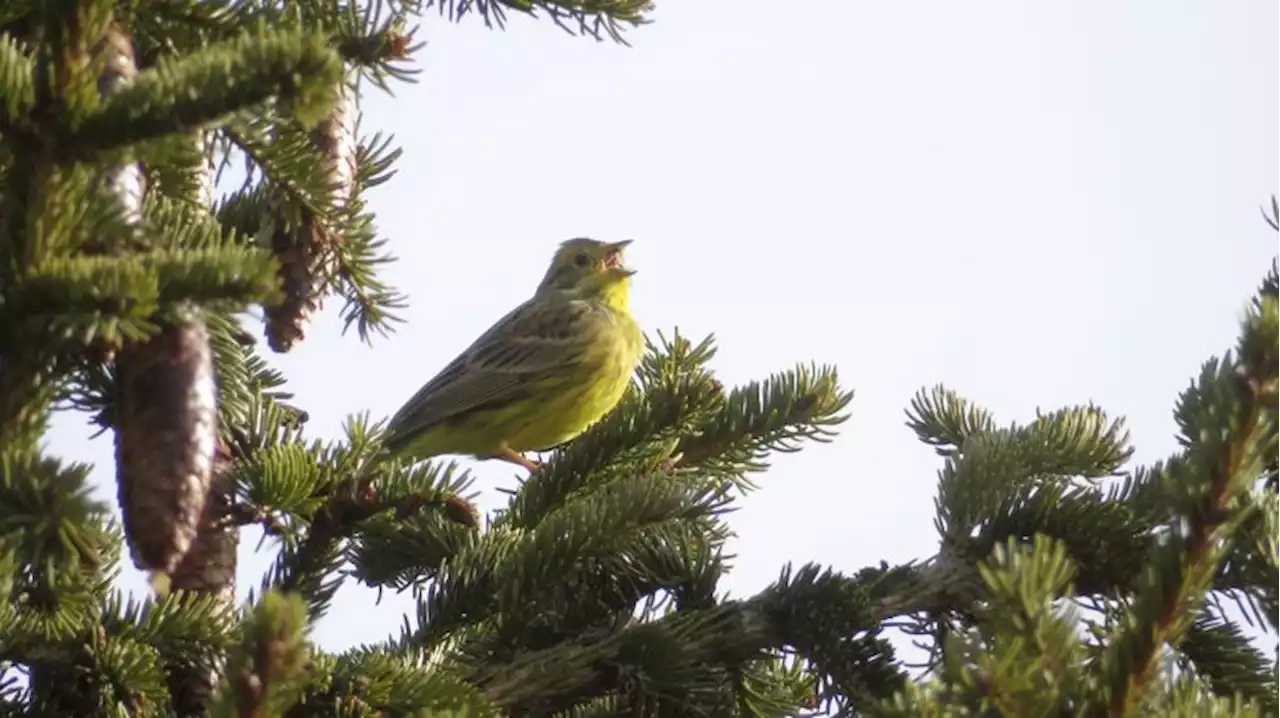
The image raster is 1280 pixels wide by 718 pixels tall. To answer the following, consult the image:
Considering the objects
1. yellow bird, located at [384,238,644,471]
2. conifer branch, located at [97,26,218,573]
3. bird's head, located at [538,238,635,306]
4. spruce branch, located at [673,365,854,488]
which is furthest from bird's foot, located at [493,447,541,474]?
conifer branch, located at [97,26,218,573]

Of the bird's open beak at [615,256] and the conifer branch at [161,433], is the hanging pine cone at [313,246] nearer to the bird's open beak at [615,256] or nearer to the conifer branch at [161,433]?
the conifer branch at [161,433]

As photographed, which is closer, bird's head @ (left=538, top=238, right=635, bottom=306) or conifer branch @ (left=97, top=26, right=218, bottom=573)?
conifer branch @ (left=97, top=26, right=218, bottom=573)

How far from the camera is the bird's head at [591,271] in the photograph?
Answer: 28.1 ft

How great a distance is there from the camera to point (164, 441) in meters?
2.55

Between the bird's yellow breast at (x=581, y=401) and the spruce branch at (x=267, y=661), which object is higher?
the bird's yellow breast at (x=581, y=401)

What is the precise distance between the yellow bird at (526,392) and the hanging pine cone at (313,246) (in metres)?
3.19

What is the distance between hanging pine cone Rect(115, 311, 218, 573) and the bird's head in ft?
19.4

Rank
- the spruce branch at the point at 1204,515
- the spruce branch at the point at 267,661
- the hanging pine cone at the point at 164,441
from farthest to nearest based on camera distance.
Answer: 1. the hanging pine cone at the point at 164,441
2. the spruce branch at the point at 1204,515
3. the spruce branch at the point at 267,661

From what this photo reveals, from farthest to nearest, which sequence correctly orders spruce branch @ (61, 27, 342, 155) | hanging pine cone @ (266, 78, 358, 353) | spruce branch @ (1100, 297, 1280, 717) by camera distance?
hanging pine cone @ (266, 78, 358, 353) → spruce branch @ (61, 27, 342, 155) → spruce branch @ (1100, 297, 1280, 717)

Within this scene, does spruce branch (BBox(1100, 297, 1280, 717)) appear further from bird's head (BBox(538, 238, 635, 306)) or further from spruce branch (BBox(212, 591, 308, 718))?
bird's head (BBox(538, 238, 635, 306))

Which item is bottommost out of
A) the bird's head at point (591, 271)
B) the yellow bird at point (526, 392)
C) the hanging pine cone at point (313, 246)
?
the hanging pine cone at point (313, 246)

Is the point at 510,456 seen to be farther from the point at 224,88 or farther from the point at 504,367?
the point at 224,88

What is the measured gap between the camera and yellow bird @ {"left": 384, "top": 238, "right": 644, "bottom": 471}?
24.0 ft

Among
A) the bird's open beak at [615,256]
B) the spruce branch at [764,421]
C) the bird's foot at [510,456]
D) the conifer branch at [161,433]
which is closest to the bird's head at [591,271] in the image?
the bird's open beak at [615,256]
